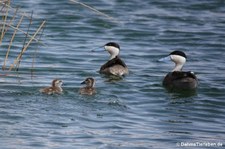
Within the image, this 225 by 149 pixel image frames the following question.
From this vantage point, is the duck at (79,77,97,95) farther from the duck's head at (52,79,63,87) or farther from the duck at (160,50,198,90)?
the duck at (160,50,198,90)

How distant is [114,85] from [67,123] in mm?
3389

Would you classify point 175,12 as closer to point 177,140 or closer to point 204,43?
point 204,43

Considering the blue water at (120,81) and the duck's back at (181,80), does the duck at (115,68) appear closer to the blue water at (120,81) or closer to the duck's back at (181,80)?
the blue water at (120,81)

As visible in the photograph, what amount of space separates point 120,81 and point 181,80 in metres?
1.06

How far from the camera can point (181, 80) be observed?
1587cm

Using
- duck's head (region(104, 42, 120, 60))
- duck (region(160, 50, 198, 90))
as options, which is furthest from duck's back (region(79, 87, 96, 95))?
duck's head (region(104, 42, 120, 60))

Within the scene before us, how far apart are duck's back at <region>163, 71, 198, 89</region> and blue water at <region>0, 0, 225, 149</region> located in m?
0.19

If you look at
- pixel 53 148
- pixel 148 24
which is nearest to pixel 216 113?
pixel 53 148

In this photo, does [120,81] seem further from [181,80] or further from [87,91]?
[87,91]

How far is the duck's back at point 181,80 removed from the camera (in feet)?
51.0

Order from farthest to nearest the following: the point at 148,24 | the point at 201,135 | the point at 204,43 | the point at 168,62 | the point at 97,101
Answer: the point at 148,24
the point at 204,43
the point at 168,62
the point at 97,101
the point at 201,135

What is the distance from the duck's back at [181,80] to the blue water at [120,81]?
7.6 inches

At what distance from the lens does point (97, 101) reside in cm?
1361

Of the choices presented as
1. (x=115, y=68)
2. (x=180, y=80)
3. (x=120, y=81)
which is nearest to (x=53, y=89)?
(x=120, y=81)
